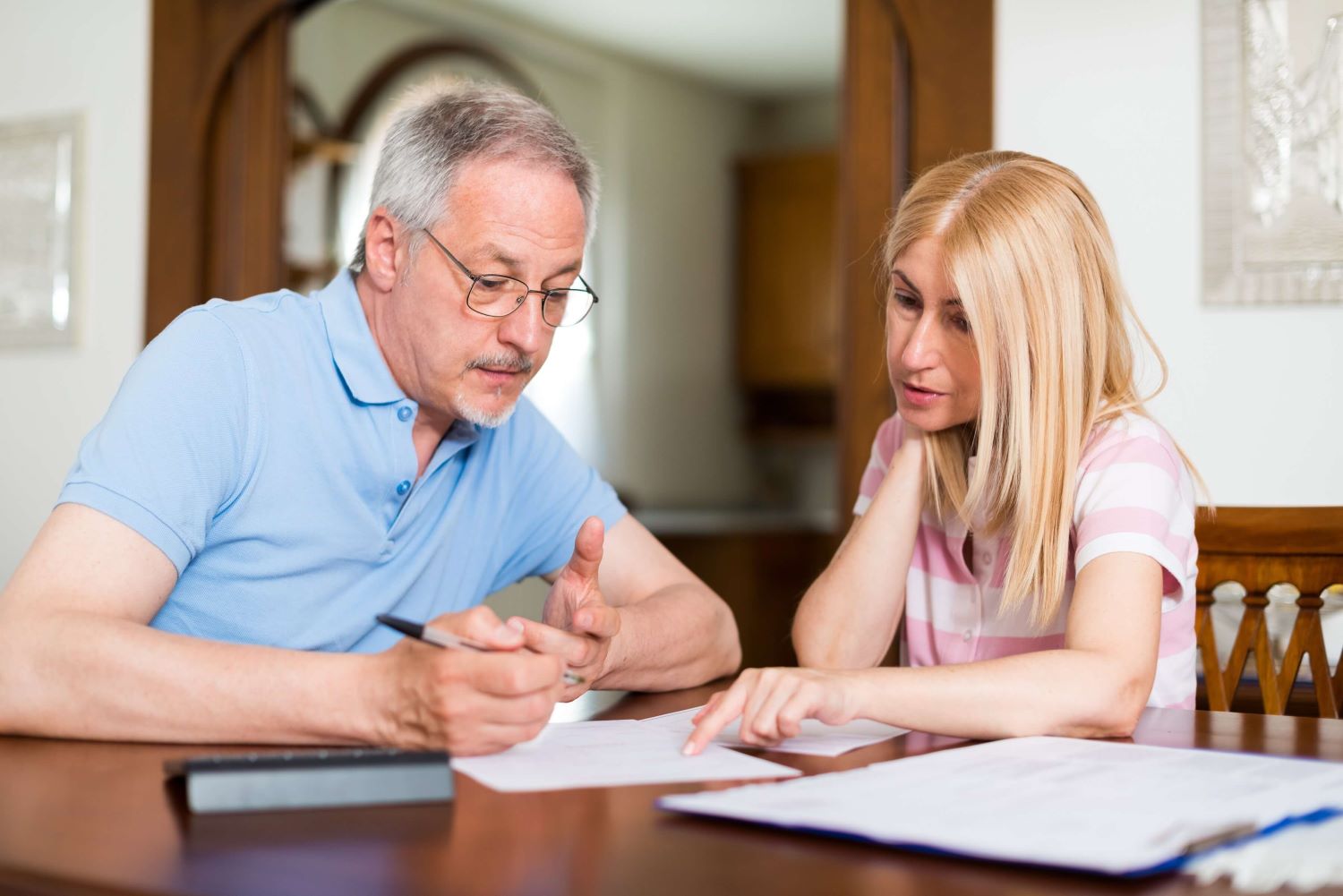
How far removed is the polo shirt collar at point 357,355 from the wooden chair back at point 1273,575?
3.31ft

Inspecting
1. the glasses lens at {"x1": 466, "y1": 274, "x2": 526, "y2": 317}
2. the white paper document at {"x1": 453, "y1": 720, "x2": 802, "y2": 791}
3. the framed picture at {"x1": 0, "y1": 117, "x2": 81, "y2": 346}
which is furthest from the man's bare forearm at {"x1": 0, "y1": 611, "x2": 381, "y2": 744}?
the framed picture at {"x1": 0, "y1": 117, "x2": 81, "y2": 346}

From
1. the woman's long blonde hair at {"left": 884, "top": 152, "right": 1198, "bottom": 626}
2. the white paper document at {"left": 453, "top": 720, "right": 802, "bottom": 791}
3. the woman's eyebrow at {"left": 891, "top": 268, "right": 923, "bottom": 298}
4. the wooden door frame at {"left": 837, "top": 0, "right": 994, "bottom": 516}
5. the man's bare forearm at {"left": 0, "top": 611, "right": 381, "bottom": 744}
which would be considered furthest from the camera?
the wooden door frame at {"left": 837, "top": 0, "right": 994, "bottom": 516}

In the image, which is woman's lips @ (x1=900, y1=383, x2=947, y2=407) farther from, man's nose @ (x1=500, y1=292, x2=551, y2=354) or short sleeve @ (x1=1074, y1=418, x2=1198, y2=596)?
man's nose @ (x1=500, y1=292, x2=551, y2=354)

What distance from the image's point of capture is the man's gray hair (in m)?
1.53

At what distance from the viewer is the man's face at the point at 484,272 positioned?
151 centimetres

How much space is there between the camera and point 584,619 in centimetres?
133

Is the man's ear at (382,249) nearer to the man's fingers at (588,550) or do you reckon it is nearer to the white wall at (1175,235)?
the man's fingers at (588,550)

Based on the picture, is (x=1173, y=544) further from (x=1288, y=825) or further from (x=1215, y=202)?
(x=1215, y=202)

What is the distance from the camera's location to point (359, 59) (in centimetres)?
518

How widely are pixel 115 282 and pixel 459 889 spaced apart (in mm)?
3131

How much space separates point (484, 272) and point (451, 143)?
16cm

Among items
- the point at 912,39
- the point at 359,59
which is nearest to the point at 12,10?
the point at 359,59

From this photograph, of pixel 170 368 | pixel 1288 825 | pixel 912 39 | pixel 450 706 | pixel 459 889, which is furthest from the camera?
pixel 912 39

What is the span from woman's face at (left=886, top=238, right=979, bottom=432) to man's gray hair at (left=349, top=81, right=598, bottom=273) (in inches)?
17.2
